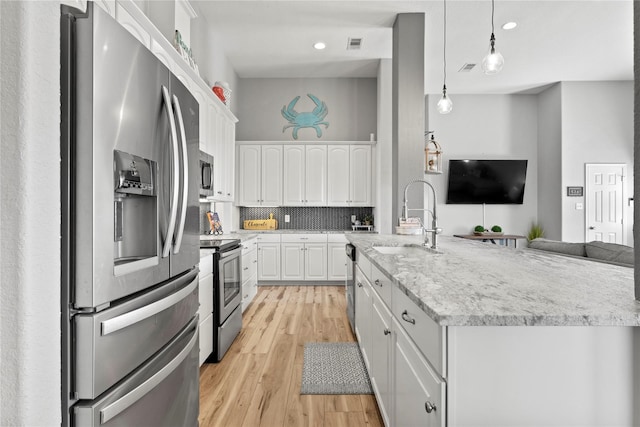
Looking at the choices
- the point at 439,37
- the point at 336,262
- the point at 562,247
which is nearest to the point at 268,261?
the point at 336,262

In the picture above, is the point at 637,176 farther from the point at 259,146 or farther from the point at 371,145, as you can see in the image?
the point at 259,146

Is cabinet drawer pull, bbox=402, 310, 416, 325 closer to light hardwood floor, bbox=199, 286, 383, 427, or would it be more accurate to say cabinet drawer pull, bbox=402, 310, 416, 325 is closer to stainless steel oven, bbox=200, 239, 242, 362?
light hardwood floor, bbox=199, 286, 383, 427

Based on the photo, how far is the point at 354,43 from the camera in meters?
4.88


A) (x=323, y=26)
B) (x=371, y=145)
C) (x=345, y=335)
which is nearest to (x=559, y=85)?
(x=371, y=145)

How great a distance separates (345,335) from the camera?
3348 millimetres

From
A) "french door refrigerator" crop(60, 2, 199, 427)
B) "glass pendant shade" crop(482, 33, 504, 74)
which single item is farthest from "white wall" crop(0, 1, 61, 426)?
"glass pendant shade" crop(482, 33, 504, 74)

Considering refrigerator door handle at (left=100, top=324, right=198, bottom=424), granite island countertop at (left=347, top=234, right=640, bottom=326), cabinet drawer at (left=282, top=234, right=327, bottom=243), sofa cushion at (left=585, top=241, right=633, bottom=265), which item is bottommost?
refrigerator door handle at (left=100, top=324, right=198, bottom=424)

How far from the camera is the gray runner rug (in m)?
2.33

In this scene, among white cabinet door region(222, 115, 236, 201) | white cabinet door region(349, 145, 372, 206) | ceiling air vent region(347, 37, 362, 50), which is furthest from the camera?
white cabinet door region(349, 145, 372, 206)

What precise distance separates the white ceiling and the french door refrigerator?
332 centimetres

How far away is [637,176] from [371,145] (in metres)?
4.81

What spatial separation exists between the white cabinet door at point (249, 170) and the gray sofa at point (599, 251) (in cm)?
403

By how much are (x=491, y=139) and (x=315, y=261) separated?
416 cm

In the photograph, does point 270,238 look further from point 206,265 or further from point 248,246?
point 206,265
